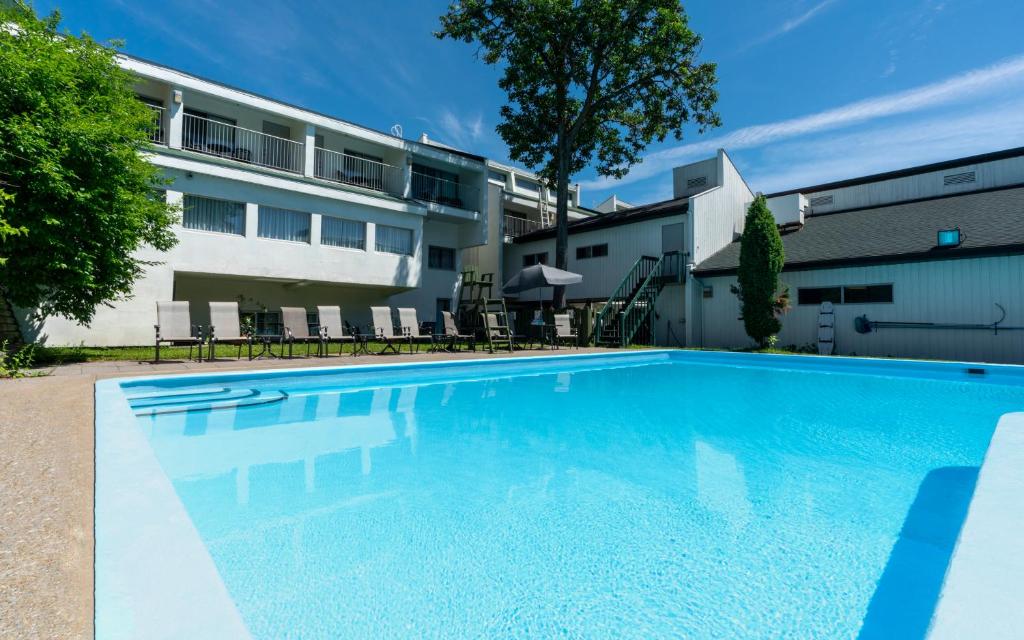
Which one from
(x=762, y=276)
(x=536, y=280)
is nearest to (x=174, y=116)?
(x=536, y=280)

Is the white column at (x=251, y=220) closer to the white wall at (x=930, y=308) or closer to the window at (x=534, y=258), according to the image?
the window at (x=534, y=258)

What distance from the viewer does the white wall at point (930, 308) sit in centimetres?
1138

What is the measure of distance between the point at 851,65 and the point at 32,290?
61.3 feet

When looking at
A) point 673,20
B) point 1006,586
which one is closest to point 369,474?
point 1006,586

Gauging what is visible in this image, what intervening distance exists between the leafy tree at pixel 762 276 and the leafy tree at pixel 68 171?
46.4 feet

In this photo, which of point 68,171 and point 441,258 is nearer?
point 68,171

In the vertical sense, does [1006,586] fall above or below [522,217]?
below

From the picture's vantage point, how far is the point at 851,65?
13.4 m

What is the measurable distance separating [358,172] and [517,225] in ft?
27.2

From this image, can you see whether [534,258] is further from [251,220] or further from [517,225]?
[251,220]

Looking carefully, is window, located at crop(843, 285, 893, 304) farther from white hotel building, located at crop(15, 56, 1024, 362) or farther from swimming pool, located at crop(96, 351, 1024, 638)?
swimming pool, located at crop(96, 351, 1024, 638)

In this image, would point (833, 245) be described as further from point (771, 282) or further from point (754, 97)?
point (754, 97)

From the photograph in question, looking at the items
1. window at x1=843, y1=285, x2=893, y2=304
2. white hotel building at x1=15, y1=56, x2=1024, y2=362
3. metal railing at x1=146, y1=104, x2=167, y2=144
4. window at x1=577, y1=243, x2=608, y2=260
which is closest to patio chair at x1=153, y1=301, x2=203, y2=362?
white hotel building at x1=15, y1=56, x2=1024, y2=362

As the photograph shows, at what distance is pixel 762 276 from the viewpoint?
13969mm
